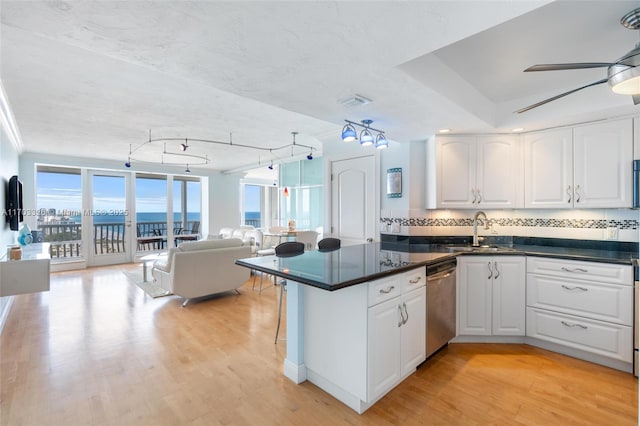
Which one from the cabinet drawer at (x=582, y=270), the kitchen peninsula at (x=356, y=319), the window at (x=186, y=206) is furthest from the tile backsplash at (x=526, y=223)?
the window at (x=186, y=206)

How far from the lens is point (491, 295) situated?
2941 millimetres

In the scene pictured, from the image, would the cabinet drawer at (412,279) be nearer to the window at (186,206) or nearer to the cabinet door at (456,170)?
the cabinet door at (456,170)

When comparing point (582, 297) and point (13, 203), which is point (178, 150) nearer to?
point (13, 203)

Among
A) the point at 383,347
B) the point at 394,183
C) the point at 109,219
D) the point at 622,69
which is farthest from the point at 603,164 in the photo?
the point at 109,219

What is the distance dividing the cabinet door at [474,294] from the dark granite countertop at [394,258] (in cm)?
12

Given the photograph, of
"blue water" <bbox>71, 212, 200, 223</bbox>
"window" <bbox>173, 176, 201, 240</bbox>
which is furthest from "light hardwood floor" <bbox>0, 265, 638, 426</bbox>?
"window" <bbox>173, 176, 201, 240</bbox>

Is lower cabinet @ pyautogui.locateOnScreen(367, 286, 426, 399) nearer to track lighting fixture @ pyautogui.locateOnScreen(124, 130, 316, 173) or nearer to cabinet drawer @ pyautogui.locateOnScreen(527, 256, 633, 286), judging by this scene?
cabinet drawer @ pyautogui.locateOnScreen(527, 256, 633, 286)

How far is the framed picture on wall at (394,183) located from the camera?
12.0 feet

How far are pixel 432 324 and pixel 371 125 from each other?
1954mm

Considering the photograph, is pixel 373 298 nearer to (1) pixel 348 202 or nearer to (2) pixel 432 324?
(2) pixel 432 324

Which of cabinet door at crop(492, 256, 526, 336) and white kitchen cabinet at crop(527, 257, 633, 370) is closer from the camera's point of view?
white kitchen cabinet at crop(527, 257, 633, 370)

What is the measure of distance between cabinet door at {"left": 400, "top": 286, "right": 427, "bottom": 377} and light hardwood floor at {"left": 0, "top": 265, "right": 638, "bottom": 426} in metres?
0.17

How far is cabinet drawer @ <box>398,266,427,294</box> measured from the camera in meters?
2.19

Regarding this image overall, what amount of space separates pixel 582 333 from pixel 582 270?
555 millimetres
